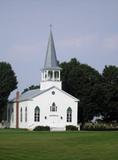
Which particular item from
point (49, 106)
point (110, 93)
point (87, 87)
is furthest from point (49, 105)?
point (87, 87)

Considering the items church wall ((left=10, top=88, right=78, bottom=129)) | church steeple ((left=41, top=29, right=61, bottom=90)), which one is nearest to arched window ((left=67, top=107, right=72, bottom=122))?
church wall ((left=10, top=88, right=78, bottom=129))

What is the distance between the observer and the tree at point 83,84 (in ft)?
311

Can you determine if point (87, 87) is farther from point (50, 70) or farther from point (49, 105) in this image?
point (49, 105)

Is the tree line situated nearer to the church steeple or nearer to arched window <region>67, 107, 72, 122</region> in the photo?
arched window <region>67, 107, 72, 122</region>

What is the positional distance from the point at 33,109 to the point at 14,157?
187 ft

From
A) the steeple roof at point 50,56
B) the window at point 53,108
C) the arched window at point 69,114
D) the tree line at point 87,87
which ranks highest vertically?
the steeple roof at point 50,56

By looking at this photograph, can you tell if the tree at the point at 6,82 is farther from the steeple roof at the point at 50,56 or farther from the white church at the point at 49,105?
the steeple roof at the point at 50,56

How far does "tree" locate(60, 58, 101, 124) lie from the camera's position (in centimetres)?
9475

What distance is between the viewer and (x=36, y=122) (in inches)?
3312

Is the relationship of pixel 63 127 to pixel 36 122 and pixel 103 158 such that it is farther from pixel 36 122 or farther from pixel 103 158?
pixel 103 158

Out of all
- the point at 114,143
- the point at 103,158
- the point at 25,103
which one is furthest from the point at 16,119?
the point at 103,158

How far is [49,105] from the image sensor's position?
281 feet

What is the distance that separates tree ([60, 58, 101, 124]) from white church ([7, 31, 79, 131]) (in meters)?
8.19

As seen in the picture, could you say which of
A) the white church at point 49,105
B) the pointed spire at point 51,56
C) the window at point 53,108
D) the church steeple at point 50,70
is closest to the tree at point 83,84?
the white church at point 49,105
